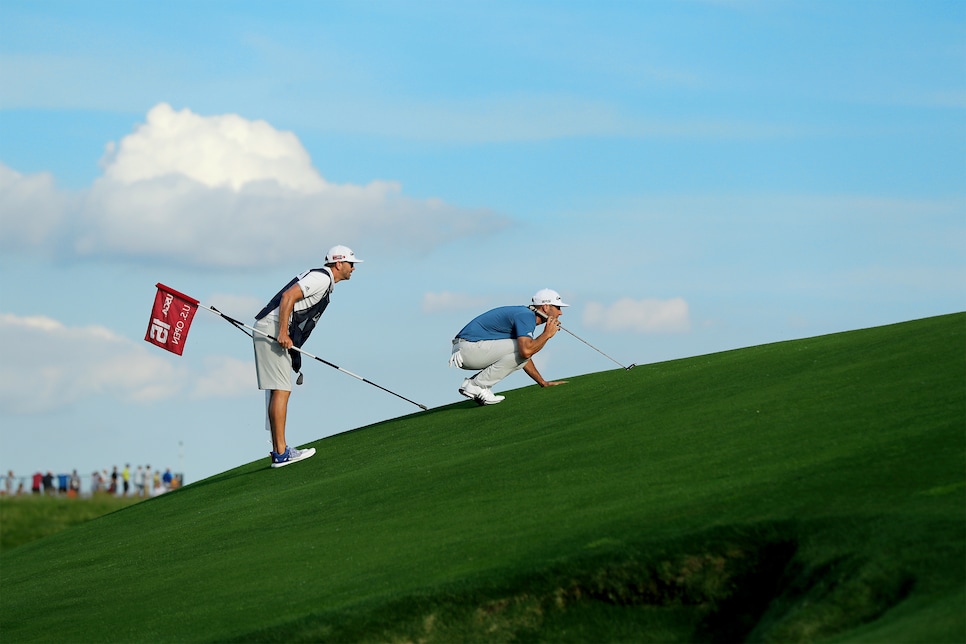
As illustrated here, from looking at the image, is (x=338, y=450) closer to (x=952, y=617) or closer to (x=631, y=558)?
(x=631, y=558)

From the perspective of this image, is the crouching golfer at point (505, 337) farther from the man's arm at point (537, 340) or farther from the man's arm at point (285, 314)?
the man's arm at point (285, 314)

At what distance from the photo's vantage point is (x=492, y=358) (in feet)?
55.3

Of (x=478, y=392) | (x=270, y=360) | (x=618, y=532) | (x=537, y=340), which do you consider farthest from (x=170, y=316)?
(x=618, y=532)

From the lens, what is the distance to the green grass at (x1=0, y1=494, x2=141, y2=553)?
2336 centimetres

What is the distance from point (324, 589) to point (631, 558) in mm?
2826

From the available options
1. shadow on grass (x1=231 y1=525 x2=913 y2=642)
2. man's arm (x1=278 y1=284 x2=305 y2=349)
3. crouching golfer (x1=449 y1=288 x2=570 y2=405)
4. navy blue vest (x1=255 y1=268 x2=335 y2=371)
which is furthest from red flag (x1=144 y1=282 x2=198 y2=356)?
shadow on grass (x1=231 y1=525 x2=913 y2=642)

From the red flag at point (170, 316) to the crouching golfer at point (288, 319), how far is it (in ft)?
6.21

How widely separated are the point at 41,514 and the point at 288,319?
11.3 meters

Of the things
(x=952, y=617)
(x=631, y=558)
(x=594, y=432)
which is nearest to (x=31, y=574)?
(x=594, y=432)

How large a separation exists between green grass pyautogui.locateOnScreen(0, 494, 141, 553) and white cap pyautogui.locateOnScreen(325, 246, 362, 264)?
8483mm

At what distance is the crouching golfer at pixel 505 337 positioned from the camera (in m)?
16.6

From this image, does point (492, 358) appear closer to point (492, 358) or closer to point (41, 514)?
point (492, 358)

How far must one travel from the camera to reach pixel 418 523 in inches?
447

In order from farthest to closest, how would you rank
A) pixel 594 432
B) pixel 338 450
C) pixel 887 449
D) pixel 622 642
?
pixel 338 450 < pixel 594 432 < pixel 887 449 < pixel 622 642
